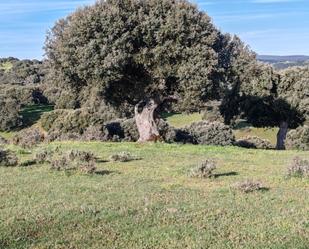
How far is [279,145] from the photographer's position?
1570 inches

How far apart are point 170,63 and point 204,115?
37.6m

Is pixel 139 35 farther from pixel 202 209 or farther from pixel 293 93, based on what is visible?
pixel 293 93

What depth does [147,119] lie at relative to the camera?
26844 mm

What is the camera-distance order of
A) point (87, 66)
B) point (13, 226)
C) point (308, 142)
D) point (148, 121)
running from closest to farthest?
point (13, 226) → point (87, 66) → point (148, 121) → point (308, 142)

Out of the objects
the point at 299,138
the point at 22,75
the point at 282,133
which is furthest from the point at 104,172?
the point at 22,75

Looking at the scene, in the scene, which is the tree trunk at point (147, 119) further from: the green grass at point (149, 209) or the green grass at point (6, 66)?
the green grass at point (6, 66)

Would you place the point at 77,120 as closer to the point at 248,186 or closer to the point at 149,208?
the point at 248,186

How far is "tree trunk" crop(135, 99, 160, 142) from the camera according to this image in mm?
26641

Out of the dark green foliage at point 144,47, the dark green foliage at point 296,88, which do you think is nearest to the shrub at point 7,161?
the dark green foliage at point 144,47

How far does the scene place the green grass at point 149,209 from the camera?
833 cm

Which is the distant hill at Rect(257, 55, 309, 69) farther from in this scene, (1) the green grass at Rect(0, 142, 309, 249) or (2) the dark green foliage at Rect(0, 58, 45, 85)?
(2) the dark green foliage at Rect(0, 58, 45, 85)

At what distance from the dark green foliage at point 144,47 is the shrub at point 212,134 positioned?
14.1m

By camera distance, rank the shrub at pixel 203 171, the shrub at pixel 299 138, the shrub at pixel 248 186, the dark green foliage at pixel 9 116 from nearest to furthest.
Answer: the shrub at pixel 248 186, the shrub at pixel 203 171, the shrub at pixel 299 138, the dark green foliage at pixel 9 116

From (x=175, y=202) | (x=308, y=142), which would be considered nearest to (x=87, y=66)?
(x=175, y=202)
